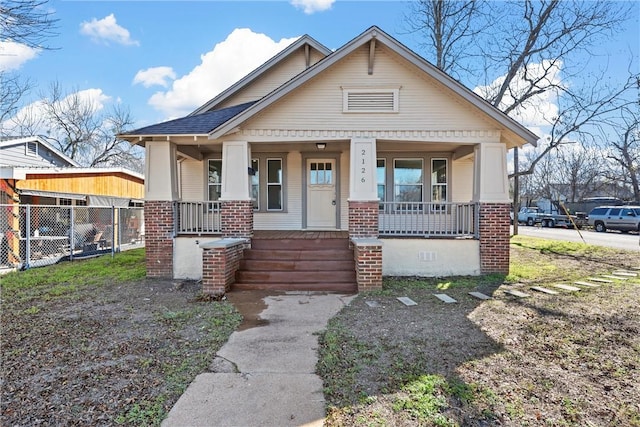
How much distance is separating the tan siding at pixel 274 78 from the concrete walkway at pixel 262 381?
7.73 m

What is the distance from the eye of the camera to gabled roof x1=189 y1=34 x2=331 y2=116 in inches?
409

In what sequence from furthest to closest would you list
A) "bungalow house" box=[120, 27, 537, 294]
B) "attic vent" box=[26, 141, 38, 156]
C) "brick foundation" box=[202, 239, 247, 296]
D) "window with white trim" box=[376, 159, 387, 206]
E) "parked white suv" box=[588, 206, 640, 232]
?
"parked white suv" box=[588, 206, 640, 232] < "attic vent" box=[26, 141, 38, 156] < "window with white trim" box=[376, 159, 387, 206] < "bungalow house" box=[120, 27, 537, 294] < "brick foundation" box=[202, 239, 247, 296]

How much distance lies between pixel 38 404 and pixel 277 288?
4499 mm

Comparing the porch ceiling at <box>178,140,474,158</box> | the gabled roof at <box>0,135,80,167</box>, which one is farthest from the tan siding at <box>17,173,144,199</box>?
the porch ceiling at <box>178,140,474,158</box>

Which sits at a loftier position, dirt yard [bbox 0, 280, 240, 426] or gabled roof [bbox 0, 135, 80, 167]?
gabled roof [bbox 0, 135, 80, 167]

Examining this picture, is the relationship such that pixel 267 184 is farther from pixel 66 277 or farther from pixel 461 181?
pixel 461 181

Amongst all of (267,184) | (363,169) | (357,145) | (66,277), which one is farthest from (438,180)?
(66,277)

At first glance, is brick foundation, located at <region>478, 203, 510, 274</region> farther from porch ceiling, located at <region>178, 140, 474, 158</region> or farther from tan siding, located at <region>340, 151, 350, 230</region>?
tan siding, located at <region>340, 151, 350, 230</region>

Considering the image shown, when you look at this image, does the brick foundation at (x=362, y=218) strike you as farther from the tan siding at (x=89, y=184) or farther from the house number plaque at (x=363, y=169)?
the tan siding at (x=89, y=184)

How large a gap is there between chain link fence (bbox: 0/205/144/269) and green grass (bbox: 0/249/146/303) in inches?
30.0

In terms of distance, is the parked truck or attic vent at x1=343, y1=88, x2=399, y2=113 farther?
the parked truck

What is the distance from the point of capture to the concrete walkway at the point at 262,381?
2752 mm

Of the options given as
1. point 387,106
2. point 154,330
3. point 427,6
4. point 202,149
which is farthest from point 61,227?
point 427,6

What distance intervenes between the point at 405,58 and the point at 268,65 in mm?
4462
